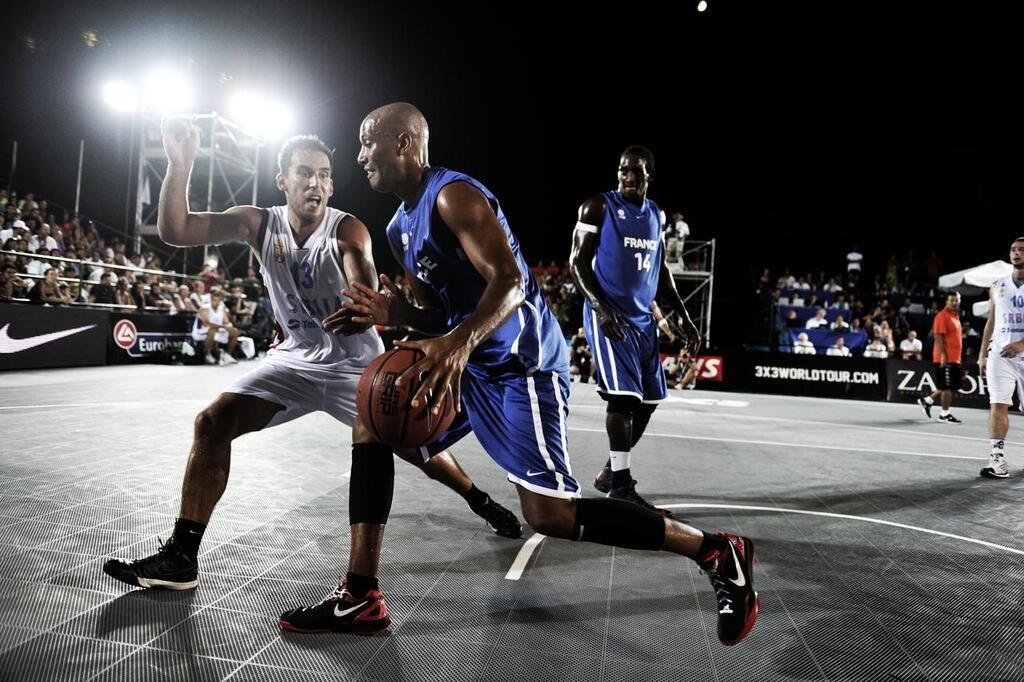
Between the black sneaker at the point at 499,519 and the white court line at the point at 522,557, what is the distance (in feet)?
0.30

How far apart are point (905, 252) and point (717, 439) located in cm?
2095

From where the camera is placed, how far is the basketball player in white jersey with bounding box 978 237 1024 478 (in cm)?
561

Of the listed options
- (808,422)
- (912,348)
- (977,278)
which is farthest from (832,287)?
(808,422)

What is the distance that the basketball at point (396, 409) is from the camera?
80.1 inches

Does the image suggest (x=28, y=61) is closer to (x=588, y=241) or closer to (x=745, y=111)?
(x=588, y=241)

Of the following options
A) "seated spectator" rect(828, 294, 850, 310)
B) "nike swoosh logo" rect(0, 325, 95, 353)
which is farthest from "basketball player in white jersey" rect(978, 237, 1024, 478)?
"seated spectator" rect(828, 294, 850, 310)

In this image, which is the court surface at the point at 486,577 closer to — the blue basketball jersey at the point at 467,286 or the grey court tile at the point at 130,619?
the grey court tile at the point at 130,619

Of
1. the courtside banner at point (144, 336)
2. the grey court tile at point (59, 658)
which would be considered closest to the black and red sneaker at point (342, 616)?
the grey court tile at point (59, 658)

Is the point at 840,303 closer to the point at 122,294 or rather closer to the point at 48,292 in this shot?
the point at 122,294

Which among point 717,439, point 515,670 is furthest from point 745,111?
point 515,670

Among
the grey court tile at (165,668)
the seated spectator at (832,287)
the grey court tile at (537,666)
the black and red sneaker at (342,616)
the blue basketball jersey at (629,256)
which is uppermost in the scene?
the seated spectator at (832,287)

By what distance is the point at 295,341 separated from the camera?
3.21 m

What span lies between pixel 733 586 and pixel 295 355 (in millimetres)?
2088

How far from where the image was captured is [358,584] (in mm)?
2207
